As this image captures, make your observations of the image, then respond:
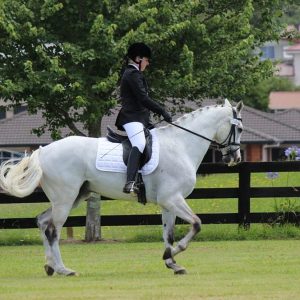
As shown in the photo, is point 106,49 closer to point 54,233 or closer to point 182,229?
point 182,229

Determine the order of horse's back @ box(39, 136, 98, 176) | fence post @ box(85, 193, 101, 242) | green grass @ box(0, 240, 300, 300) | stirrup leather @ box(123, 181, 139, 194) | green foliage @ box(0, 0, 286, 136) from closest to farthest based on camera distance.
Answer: green grass @ box(0, 240, 300, 300) → stirrup leather @ box(123, 181, 139, 194) → horse's back @ box(39, 136, 98, 176) → green foliage @ box(0, 0, 286, 136) → fence post @ box(85, 193, 101, 242)

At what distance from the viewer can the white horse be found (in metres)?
14.1

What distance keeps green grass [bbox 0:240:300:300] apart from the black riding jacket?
200 centimetres

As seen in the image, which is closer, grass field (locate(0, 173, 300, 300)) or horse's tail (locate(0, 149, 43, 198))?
grass field (locate(0, 173, 300, 300))

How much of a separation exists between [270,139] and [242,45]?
4456 cm

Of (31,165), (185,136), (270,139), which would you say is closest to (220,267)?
(185,136)

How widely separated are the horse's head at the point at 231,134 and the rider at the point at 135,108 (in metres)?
0.92

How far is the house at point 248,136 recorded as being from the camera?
62156mm

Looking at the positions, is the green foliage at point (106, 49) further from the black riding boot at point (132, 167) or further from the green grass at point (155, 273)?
the black riding boot at point (132, 167)

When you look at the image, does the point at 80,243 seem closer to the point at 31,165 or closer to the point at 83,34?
the point at 83,34

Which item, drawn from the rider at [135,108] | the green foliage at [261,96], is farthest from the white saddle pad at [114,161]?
the green foliage at [261,96]

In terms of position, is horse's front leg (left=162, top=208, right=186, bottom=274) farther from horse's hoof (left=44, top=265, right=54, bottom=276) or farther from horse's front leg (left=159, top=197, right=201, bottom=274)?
horse's hoof (left=44, top=265, right=54, bottom=276)

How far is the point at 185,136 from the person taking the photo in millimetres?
14477

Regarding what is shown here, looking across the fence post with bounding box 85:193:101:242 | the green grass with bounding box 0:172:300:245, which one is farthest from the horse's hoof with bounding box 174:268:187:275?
the fence post with bounding box 85:193:101:242
